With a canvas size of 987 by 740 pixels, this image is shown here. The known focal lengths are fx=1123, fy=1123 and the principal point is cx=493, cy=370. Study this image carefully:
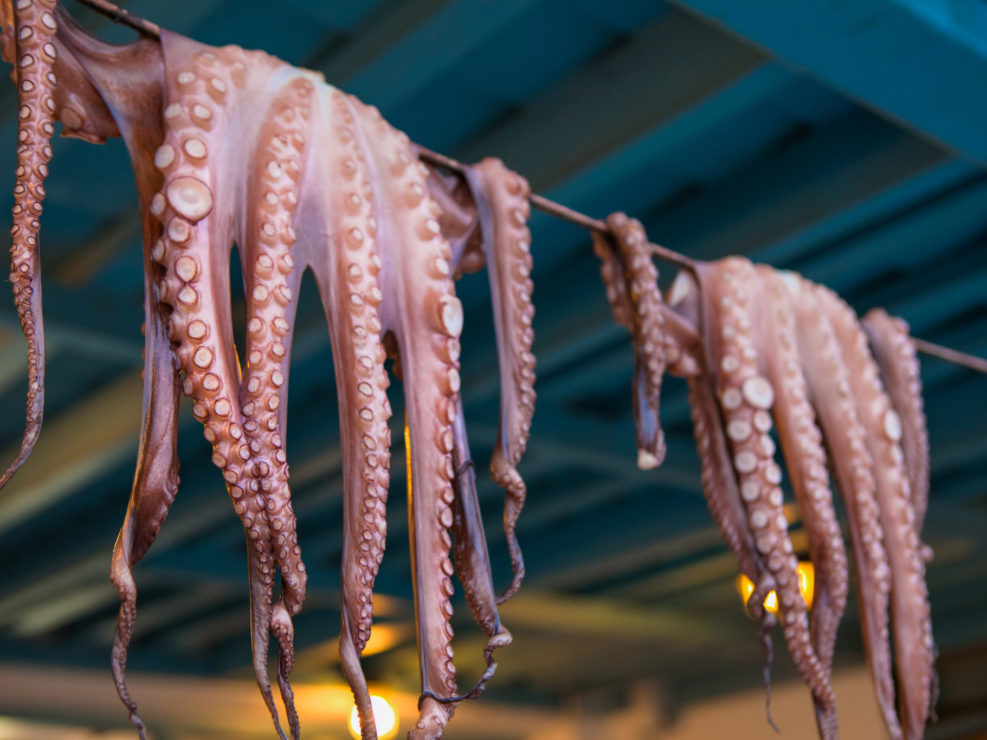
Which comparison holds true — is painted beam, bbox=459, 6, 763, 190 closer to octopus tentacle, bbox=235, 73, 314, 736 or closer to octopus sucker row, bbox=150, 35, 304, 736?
octopus tentacle, bbox=235, 73, 314, 736

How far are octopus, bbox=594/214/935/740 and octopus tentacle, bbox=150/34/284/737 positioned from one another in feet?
1.59

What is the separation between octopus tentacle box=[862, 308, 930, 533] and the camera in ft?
4.59

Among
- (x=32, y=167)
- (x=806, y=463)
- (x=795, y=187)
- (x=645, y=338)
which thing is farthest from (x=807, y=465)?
(x=795, y=187)

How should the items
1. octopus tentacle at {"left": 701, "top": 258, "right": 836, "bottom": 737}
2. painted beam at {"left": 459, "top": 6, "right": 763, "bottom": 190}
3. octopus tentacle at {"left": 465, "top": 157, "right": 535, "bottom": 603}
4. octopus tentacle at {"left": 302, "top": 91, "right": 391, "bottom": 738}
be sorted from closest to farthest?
octopus tentacle at {"left": 302, "top": 91, "right": 391, "bottom": 738}, octopus tentacle at {"left": 465, "top": 157, "right": 535, "bottom": 603}, octopus tentacle at {"left": 701, "top": 258, "right": 836, "bottom": 737}, painted beam at {"left": 459, "top": 6, "right": 763, "bottom": 190}

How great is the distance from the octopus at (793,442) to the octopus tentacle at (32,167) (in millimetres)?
609

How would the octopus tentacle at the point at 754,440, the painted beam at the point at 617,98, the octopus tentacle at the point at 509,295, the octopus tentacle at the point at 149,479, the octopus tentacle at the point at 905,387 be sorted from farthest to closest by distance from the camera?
the painted beam at the point at 617,98 < the octopus tentacle at the point at 905,387 < the octopus tentacle at the point at 754,440 < the octopus tentacle at the point at 509,295 < the octopus tentacle at the point at 149,479

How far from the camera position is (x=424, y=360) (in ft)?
3.08

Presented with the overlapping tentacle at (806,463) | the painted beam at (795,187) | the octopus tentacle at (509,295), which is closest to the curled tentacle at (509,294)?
the octopus tentacle at (509,295)

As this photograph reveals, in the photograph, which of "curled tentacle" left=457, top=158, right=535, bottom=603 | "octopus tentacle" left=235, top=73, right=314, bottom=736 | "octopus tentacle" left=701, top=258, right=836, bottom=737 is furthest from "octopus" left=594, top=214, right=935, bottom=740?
"octopus tentacle" left=235, top=73, right=314, bottom=736

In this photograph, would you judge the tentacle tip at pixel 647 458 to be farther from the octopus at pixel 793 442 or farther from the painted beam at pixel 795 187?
the painted beam at pixel 795 187

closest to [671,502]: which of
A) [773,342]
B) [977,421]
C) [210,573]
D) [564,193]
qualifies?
[977,421]

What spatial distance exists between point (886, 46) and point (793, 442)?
0.63m

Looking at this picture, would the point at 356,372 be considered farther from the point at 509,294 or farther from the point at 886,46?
the point at 886,46

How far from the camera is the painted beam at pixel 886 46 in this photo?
4.71ft
